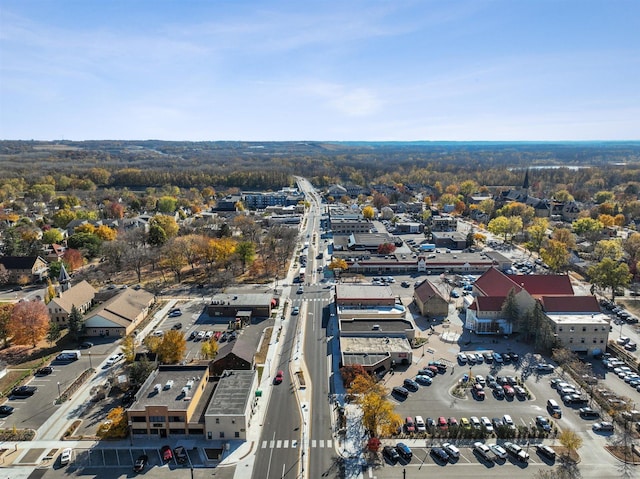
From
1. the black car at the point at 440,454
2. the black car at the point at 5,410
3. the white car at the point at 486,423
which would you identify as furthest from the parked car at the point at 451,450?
the black car at the point at 5,410

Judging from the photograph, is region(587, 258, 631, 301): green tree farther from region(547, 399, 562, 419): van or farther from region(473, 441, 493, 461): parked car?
region(473, 441, 493, 461): parked car

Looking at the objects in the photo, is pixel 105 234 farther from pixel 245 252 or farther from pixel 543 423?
pixel 543 423

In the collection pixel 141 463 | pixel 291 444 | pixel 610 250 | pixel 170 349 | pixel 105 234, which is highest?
pixel 105 234

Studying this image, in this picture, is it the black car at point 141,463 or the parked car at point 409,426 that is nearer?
the black car at point 141,463

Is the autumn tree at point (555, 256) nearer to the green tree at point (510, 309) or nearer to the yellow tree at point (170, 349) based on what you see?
the green tree at point (510, 309)

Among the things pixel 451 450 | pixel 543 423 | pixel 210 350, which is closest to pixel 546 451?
pixel 543 423
